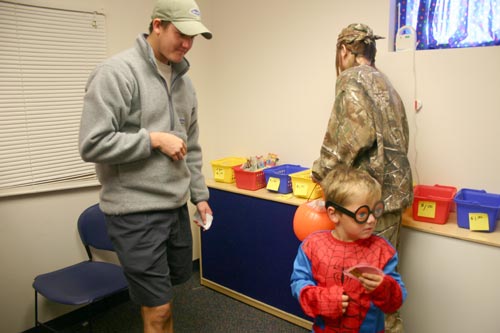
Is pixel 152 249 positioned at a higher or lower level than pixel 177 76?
lower

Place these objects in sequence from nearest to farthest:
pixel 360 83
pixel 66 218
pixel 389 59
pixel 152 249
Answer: pixel 152 249 < pixel 360 83 < pixel 389 59 < pixel 66 218

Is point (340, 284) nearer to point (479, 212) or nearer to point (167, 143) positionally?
point (167, 143)

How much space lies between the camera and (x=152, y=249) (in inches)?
60.2

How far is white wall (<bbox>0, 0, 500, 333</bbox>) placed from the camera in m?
1.98

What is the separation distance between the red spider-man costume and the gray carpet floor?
1.19 meters

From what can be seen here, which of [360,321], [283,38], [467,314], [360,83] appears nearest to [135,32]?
[283,38]

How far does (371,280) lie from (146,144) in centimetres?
92

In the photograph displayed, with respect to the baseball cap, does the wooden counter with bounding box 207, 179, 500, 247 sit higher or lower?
lower

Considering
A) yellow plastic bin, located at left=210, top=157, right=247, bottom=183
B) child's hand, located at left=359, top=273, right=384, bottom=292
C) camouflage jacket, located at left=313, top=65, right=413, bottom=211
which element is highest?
camouflage jacket, located at left=313, top=65, right=413, bottom=211

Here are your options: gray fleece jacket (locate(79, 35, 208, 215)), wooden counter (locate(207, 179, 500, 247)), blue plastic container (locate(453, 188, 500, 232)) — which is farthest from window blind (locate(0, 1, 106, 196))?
blue plastic container (locate(453, 188, 500, 232))

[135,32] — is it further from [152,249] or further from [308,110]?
[152,249]

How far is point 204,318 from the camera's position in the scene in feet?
8.50

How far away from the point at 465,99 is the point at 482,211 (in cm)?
62

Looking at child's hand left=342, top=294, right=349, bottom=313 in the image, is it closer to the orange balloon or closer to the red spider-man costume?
the red spider-man costume
